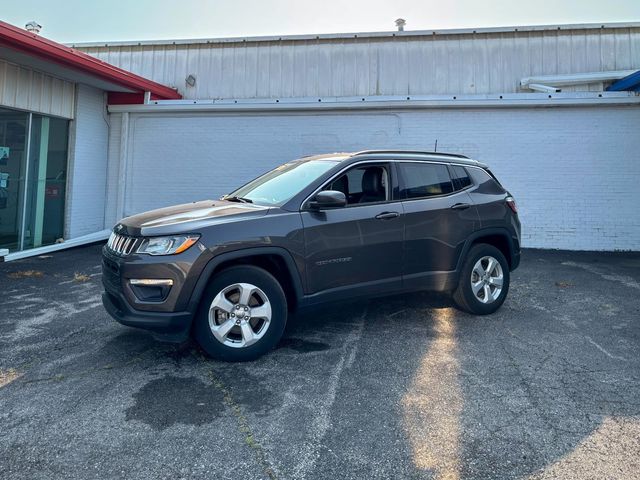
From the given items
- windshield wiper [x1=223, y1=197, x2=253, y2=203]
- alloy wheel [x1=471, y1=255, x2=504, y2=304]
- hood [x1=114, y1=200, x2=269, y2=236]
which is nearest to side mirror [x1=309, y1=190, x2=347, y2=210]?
hood [x1=114, y1=200, x2=269, y2=236]

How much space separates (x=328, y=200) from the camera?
3936 millimetres

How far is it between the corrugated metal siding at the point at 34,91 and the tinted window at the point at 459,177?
7.99m

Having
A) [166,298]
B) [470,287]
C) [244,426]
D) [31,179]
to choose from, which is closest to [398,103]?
[470,287]

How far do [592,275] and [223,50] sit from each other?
10608 millimetres

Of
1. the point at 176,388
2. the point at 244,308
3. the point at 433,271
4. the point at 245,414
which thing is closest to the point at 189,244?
the point at 244,308

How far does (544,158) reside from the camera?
10.1 meters

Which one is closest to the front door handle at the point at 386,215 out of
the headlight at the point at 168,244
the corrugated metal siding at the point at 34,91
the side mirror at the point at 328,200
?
the side mirror at the point at 328,200

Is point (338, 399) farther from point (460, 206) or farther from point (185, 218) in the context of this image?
point (460, 206)

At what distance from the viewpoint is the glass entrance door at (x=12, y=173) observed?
8305 millimetres

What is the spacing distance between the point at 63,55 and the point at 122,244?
5.97 meters

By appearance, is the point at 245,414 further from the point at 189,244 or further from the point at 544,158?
the point at 544,158

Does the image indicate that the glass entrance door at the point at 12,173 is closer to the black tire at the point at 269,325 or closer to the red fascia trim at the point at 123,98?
the red fascia trim at the point at 123,98

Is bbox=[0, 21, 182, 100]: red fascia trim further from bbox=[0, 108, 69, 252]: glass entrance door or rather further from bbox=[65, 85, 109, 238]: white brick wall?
bbox=[0, 108, 69, 252]: glass entrance door

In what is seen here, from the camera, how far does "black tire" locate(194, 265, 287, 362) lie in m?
3.62
